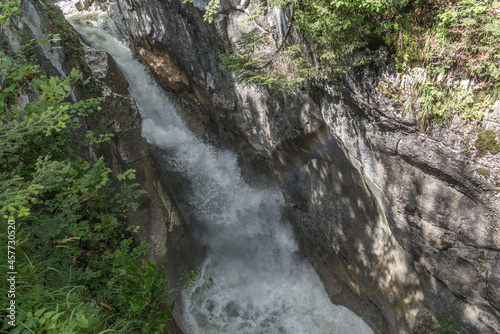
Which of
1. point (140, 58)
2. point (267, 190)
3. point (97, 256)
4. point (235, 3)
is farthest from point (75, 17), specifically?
point (97, 256)

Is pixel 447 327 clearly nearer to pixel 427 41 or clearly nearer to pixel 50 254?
pixel 427 41

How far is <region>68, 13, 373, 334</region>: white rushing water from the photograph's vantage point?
27.6 feet

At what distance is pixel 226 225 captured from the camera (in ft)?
31.8

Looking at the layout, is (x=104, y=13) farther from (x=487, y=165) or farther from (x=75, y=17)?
(x=487, y=165)

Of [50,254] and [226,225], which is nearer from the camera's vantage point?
[50,254]

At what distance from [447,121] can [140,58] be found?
963cm

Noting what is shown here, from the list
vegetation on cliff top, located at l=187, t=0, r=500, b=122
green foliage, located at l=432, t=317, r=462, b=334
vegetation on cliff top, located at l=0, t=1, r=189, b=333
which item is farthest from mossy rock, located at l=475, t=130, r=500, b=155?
vegetation on cliff top, located at l=0, t=1, r=189, b=333

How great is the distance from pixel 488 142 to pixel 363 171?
2151 millimetres

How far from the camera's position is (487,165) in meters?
3.61

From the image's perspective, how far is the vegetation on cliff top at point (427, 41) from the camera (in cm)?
339

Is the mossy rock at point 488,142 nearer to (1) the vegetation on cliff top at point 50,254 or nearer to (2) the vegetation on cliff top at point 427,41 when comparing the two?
(2) the vegetation on cliff top at point 427,41

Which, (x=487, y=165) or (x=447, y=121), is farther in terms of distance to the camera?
(x=447, y=121)

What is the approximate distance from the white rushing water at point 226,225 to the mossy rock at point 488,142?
6.07 metres

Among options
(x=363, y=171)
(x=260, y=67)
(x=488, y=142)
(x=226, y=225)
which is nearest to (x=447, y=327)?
(x=363, y=171)
